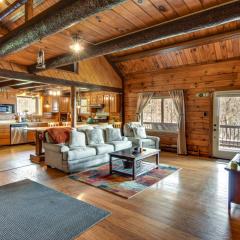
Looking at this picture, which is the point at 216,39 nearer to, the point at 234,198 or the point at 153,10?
the point at 153,10

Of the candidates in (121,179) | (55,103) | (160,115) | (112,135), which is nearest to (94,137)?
(112,135)

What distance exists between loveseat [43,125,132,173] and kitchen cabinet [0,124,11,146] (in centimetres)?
366

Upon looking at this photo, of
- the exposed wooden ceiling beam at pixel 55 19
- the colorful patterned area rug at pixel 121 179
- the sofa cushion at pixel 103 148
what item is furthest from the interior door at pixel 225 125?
the exposed wooden ceiling beam at pixel 55 19

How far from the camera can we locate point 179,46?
5.95 m

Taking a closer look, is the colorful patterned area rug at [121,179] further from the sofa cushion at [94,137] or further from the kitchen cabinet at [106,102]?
the kitchen cabinet at [106,102]

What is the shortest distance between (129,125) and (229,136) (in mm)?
3182

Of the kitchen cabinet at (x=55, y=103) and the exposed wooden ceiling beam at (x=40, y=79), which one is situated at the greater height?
the exposed wooden ceiling beam at (x=40, y=79)

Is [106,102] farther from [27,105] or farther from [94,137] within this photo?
[27,105]

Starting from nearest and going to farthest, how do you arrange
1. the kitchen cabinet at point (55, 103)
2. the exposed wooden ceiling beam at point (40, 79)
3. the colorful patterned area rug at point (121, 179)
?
the colorful patterned area rug at point (121, 179) < the exposed wooden ceiling beam at point (40, 79) < the kitchen cabinet at point (55, 103)

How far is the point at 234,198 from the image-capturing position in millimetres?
2846

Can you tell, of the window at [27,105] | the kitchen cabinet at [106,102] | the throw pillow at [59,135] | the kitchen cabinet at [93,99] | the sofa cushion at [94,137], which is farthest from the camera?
the window at [27,105]

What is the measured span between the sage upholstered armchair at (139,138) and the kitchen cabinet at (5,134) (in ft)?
15.7

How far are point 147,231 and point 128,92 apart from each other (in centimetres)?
635

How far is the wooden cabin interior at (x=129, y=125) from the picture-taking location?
8.34 feet
